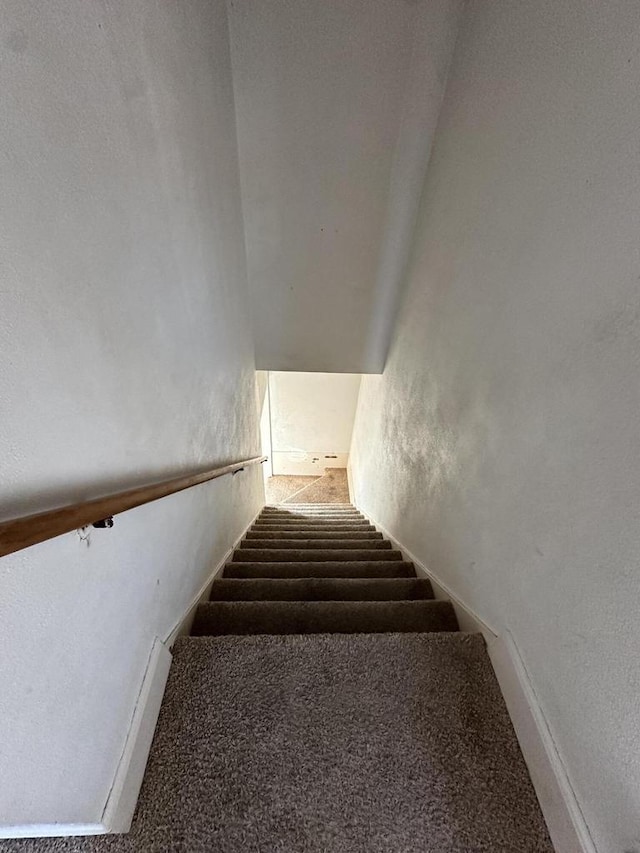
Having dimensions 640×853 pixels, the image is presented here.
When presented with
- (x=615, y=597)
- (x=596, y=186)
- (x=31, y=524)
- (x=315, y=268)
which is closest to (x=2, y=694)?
(x=31, y=524)

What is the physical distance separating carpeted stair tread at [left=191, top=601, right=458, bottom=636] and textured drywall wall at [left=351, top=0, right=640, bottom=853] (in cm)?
18

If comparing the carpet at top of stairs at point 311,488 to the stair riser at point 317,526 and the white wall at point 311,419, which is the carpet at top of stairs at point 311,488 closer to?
the white wall at point 311,419

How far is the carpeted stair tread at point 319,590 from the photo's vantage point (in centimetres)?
171

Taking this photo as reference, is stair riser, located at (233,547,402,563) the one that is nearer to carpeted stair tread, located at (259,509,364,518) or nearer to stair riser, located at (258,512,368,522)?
stair riser, located at (258,512,368,522)

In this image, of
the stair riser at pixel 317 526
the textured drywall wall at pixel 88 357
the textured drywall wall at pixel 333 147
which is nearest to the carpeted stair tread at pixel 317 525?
the stair riser at pixel 317 526

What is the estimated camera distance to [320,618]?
146 centimetres


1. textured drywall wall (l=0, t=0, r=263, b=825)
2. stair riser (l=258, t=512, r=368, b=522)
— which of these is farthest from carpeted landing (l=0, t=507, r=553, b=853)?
stair riser (l=258, t=512, r=368, b=522)

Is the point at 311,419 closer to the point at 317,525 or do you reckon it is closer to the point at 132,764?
the point at 317,525

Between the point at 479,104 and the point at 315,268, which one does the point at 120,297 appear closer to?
the point at 479,104

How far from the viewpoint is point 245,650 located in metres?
1.16

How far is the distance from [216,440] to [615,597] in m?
1.72

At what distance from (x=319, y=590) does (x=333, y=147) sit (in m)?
2.61

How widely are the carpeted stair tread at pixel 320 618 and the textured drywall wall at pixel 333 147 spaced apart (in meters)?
2.43

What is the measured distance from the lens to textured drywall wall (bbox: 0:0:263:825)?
0.53m
